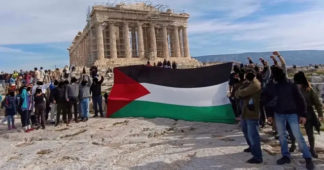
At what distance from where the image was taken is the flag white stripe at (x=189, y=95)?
986 centimetres

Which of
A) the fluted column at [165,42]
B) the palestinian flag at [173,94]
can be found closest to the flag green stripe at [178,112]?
the palestinian flag at [173,94]

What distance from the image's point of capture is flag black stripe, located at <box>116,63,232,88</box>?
33.3 feet

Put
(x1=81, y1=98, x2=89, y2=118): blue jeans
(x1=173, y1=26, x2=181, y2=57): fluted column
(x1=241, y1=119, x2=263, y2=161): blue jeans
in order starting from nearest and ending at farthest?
(x1=241, y1=119, x2=263, y2=161): blue jeans
(x1=81, y1=98, x2=89, y2=118): blue jeans
(x1=173, y1=26, x2=181, y2=57): fluted column

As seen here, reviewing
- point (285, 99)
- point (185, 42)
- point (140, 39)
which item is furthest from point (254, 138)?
point (185, 42)

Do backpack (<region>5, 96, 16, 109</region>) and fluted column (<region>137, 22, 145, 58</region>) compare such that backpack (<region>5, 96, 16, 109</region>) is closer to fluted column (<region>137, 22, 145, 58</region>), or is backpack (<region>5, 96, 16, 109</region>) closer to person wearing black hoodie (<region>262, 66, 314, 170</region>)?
person wearing black hoodie (<region>262, 66, 314, 170</region>)

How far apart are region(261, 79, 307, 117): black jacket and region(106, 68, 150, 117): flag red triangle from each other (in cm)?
632

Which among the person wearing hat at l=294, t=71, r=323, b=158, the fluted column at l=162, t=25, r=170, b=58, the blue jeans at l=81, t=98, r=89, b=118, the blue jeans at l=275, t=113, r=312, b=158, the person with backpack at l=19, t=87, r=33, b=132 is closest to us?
the blue jeans at l=275, t=113, r=312, b=158

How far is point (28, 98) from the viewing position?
36.4 ft

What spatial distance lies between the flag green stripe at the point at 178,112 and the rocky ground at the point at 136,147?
307 millimetres

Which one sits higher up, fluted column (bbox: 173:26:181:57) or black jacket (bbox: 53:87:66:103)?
fluted column (bbox: 173:26:181:57)

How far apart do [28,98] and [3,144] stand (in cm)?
260

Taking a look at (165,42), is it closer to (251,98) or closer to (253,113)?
(251,98)

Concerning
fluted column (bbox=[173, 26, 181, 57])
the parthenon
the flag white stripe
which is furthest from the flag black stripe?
fluted column (bbox=[173, 26, 181, 57])

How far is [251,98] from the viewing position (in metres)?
5.87
